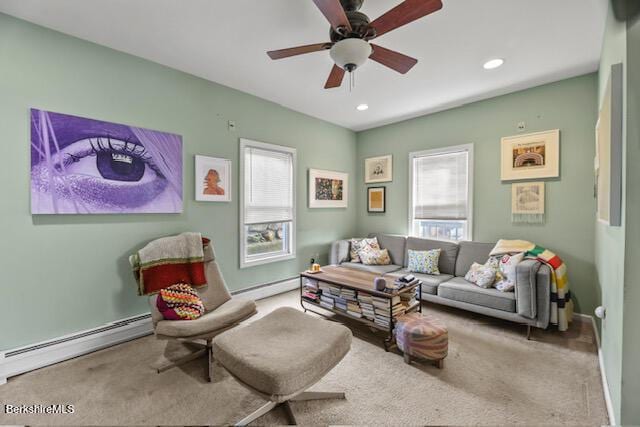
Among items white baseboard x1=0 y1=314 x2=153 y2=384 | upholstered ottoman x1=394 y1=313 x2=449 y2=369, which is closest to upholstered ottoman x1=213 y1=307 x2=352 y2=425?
upholstered ottoman x1=394 y1=313 x2=449 y2=369

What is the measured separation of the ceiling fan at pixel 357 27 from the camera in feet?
4.74

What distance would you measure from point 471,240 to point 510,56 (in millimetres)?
2194

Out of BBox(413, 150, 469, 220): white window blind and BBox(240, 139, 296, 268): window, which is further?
BBox(413, 150, 469, 220): white window blind

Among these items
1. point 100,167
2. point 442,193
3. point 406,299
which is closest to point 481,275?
point 406,299

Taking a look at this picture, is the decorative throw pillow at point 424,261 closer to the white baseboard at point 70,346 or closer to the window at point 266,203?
the window at point 266,203

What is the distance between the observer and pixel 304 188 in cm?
411

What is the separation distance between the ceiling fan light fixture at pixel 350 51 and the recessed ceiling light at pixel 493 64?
1.63 m

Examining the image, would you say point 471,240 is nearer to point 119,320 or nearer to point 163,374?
point 163,374

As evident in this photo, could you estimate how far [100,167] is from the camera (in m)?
2.31

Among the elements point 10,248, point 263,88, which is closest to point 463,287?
point 263,88

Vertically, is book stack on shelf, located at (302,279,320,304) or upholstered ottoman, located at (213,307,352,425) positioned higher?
upholstered ottoman, located at (213,307,352,425)

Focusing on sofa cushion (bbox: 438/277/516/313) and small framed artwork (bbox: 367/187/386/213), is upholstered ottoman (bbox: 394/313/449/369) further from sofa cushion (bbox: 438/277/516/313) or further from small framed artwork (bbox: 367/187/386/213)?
small framed artwork (bbox: 367/187/386/213)

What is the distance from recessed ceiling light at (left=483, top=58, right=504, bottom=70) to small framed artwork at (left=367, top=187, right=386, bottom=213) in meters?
2.23

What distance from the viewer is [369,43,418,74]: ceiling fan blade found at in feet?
6.03
